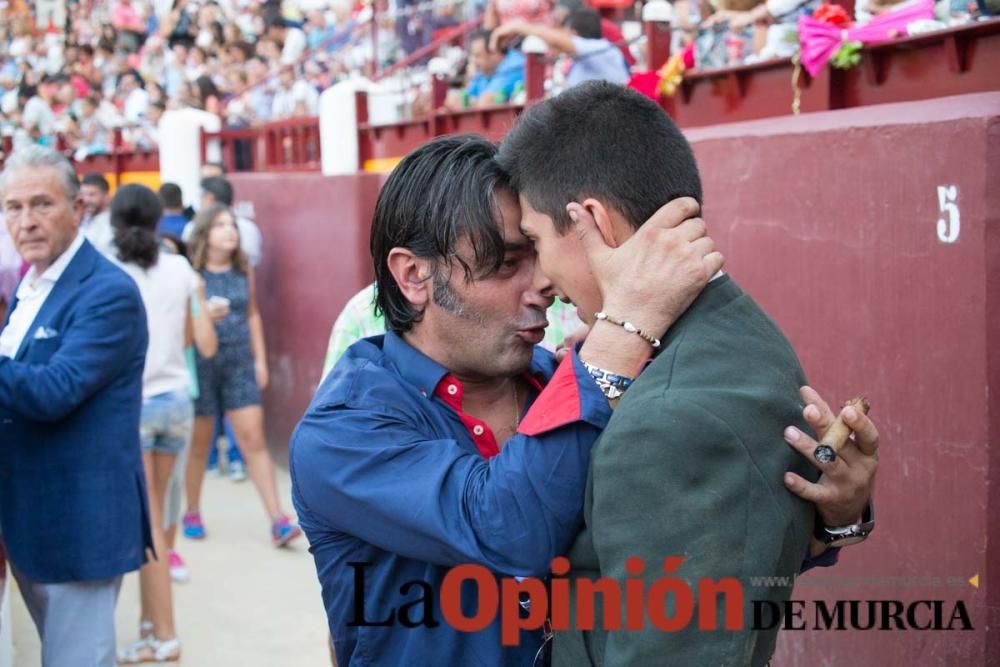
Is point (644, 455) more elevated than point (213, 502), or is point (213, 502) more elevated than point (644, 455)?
point (644, 455)

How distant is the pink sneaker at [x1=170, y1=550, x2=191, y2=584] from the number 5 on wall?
4276mm

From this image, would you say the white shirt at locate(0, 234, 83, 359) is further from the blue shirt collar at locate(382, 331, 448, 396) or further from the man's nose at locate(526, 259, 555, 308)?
the man's nose at locate(526, 259, 555, 308)

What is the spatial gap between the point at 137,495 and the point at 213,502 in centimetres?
422

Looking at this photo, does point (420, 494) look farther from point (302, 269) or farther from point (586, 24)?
point (302, 269)

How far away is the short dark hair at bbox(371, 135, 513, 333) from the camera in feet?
6.40

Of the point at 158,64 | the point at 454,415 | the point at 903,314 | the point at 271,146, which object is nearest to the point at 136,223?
the point at 903,314

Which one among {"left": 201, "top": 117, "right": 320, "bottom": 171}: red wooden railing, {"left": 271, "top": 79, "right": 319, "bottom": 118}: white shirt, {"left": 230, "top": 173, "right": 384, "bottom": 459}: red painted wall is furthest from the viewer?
{"left": 271, "top": 79, "right": 319, "bottom": 118}: white shirt

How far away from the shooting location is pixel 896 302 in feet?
11.8

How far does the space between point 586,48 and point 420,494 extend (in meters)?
5.58

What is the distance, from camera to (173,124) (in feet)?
41.8

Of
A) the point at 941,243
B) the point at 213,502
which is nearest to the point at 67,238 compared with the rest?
the point at 941,243

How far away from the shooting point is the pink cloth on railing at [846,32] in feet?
13.9

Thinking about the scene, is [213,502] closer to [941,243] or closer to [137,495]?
[137,495]

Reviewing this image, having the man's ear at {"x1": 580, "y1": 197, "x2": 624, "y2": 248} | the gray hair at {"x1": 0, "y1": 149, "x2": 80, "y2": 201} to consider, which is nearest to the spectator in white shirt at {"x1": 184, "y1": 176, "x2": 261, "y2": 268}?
the gray hair at {"x1": 0, "y1": 149, "x2": 80, "y2": 201}
